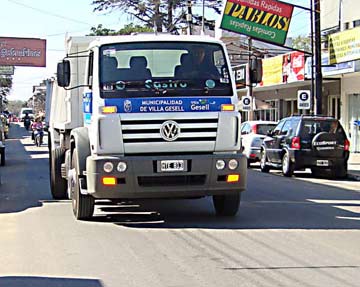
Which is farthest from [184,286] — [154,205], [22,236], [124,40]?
[154,205]

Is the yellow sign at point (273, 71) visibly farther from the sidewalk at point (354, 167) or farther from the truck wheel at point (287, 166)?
the truck wheel at point (287, 166)

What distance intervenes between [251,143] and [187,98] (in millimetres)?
14695

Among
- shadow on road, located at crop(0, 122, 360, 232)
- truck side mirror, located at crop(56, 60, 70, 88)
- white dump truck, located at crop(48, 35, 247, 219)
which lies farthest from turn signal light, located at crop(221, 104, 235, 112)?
truck side mirror, located at crop(56, 60, 70, 88)

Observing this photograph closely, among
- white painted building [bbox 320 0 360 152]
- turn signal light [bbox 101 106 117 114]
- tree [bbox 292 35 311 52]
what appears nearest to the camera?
turn signal light [bbox 101 106 117 114]

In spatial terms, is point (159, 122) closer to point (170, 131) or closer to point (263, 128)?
point (170, 131)

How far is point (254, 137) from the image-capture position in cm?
2598

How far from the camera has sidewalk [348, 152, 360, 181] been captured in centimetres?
2213

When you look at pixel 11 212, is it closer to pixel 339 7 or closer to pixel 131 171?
pixel 131 171

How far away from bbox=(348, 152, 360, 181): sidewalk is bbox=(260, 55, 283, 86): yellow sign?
635cm

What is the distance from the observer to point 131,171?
11.2 meters

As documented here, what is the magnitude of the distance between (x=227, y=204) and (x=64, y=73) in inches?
141

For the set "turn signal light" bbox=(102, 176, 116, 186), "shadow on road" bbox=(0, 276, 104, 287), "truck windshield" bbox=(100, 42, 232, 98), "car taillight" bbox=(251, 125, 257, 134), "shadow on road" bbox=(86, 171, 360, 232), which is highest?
"truck windshield" bbox=(100, 42, 232, 98)

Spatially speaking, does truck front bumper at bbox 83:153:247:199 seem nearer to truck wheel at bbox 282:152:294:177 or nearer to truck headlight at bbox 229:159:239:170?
truck headlight at bbox 229:159:239:170

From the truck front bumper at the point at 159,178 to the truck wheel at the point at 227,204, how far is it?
716 millimetres
